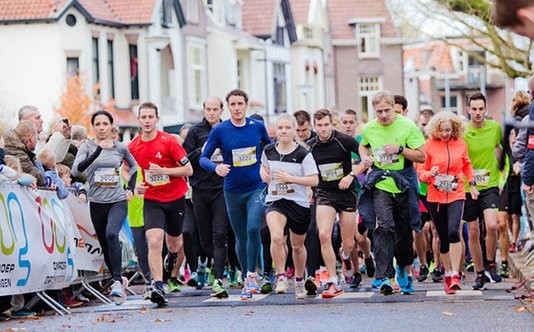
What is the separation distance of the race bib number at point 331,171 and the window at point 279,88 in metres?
54.4

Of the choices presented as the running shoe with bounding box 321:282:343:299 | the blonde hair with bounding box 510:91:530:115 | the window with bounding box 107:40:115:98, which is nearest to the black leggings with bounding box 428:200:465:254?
the running shoe with bounding box 321:282:343:299

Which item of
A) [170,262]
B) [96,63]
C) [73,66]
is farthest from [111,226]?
[96,63]

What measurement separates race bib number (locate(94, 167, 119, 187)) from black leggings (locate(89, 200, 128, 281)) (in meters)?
0.22

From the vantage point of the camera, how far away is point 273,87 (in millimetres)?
69750

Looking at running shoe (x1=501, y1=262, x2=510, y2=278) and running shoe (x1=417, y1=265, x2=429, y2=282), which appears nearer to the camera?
running shoe (x1=501, y1=262, x2=510, y2=278)

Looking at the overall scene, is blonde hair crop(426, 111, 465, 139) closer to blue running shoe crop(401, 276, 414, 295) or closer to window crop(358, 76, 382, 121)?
blue running shoe crop(401, 276, 414, 295)

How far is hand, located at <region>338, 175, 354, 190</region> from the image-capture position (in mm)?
15227

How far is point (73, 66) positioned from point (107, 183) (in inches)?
1293

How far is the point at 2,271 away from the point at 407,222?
14.4 ft

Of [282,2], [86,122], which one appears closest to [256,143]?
[86,122]

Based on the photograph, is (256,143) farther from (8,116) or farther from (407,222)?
(8,116)

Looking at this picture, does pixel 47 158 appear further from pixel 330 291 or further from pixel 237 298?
pixel 330 291

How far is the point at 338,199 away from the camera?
15.4 metres

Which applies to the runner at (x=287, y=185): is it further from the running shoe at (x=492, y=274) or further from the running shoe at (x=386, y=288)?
the running shoe at (x=492, y=274)
